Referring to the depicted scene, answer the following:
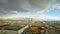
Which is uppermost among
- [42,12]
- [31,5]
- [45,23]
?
[31,5]

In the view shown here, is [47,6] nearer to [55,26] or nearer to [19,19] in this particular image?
[55,26]

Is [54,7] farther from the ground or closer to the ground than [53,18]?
farther from the ground

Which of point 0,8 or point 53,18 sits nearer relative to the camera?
point 53,18

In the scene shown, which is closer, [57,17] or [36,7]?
[57,17]

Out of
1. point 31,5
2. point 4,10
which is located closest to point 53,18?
point 31,5

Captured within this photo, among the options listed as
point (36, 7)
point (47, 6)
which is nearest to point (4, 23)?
point (36, 7)

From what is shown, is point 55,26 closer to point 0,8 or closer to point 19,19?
point 19,19

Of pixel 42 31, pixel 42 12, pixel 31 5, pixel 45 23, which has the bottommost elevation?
pixel 42 31

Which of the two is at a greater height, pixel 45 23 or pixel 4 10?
pixel 4 10
